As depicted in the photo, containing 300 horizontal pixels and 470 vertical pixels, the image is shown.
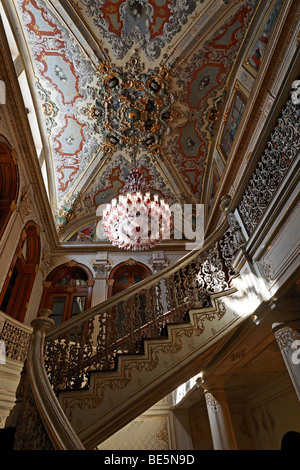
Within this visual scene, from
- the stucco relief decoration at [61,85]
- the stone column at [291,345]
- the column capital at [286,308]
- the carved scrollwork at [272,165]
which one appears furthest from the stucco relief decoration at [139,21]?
the stone column at [291,345]

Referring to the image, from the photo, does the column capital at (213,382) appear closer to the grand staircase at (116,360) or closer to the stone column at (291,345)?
the grand staircase at (116,360)

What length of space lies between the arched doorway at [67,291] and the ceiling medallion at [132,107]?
4.42 meters

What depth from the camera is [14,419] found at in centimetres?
246

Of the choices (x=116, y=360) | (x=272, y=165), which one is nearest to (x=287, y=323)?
(x=272, y=165)

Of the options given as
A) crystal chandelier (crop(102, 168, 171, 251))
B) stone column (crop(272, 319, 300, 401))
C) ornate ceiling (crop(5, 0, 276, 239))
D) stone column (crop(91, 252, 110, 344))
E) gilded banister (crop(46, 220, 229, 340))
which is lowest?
stone column (crop(272, 319, 300, 401))

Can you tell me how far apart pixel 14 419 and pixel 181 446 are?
5330 mm

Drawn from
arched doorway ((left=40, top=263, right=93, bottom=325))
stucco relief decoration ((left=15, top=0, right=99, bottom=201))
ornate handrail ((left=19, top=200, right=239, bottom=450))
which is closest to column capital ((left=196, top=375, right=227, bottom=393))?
ornate handrail ((left=19, top=200, right=239, bottom=450))

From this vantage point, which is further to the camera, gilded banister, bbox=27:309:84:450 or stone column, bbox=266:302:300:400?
stone column, bbox=266:302:300:400

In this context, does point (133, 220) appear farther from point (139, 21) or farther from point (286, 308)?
point (139, 21)

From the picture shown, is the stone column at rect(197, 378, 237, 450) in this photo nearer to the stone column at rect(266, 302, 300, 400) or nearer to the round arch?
the stone column at rect(266, 302, 300, 400)

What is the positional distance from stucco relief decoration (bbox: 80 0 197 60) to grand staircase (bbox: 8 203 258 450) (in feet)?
19.9

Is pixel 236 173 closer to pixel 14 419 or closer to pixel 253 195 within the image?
pixel 253 195

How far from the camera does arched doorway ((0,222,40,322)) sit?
7.67m

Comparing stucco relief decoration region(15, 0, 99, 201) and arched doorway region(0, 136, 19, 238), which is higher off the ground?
stucco relief decoration region(15, 0, 99, 201)
